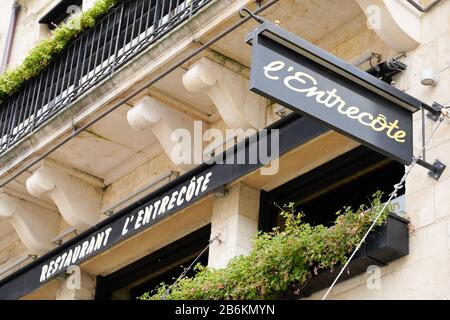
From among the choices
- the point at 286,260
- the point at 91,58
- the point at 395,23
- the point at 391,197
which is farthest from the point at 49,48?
the point at 391,197

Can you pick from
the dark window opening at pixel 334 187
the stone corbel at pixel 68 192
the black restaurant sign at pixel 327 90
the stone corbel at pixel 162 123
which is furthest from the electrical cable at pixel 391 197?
the stone corbel at pixel 68 192

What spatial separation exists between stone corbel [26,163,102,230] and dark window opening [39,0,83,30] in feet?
12.0

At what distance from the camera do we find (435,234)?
10.2 m

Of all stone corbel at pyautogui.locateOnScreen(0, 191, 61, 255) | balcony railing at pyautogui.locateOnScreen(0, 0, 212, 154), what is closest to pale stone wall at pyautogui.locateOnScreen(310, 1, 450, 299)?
balcony railing at pyautogui.locateOnScreen(0, 0, 212, 154)

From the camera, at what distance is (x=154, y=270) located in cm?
1404

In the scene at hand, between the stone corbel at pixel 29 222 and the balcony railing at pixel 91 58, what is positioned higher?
the balcony railing at pixel 91 58

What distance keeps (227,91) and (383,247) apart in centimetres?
292

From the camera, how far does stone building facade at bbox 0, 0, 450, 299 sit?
35.2ft

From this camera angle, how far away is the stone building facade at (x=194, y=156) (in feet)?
35.2

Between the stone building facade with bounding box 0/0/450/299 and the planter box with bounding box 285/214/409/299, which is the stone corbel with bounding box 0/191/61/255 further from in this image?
the planter box with bounding box 285/214/409/299

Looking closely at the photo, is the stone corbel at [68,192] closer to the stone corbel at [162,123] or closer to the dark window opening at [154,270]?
the dark window opening at [154,270]

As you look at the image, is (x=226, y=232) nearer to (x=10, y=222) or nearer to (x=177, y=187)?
(x=177, y=187)

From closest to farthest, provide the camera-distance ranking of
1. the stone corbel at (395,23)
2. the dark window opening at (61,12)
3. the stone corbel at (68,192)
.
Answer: the stone corbel at (395,23) < the stone corbel at (68,192) < the dark window opening at (61,12)

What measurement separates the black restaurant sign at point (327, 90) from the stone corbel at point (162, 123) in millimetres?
3245
